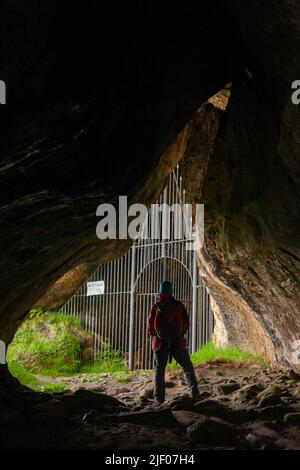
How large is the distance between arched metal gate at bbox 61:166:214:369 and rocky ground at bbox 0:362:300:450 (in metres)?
6.83

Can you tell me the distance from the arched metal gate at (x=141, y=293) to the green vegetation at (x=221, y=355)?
0.58 metres

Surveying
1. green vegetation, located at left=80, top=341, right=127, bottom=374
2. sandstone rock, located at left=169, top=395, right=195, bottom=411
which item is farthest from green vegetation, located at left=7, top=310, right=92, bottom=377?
sandstone rock, located at left=169, top=395, right=195, bottom=411

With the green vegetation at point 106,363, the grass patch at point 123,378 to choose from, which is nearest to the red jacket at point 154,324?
the grass patch at point 123,378

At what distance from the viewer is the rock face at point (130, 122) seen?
469 centimetres

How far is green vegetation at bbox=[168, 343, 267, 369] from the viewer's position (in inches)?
468

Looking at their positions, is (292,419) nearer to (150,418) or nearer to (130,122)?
(150,418)

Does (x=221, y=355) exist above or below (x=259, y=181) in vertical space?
below

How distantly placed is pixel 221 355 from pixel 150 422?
24.3ft

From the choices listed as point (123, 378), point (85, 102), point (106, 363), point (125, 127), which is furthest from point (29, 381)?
point (85, 102)

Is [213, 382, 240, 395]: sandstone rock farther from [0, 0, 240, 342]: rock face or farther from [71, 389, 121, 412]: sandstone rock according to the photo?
[0, 0, 240, 342]: rock face

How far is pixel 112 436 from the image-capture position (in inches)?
186

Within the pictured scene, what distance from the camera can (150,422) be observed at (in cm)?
536
